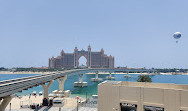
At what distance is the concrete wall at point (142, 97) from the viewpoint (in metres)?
17.6

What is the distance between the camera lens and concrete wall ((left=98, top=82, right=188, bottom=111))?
17.6 m

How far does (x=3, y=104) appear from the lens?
24.6 m

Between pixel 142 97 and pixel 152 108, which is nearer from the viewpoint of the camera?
pixel 152 108

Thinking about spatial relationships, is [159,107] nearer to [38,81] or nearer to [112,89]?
[112,89]

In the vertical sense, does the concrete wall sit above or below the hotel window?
above

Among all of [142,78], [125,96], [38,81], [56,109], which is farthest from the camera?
[142,78]

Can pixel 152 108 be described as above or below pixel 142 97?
below

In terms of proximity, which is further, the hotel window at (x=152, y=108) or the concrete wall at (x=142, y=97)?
the hotel window at (x=152, y=108)

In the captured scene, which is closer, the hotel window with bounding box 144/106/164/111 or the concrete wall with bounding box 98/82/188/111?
the concrete wall with bounding box 98/82/188/111

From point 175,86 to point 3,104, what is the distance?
28979 millimetres

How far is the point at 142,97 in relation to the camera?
1942cm

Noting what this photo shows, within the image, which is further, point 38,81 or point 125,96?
point 38,81

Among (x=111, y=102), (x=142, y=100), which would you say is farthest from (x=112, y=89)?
(x=142, y=100)

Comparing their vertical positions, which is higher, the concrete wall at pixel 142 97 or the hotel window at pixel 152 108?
the concrete wall at pixel 142 97
